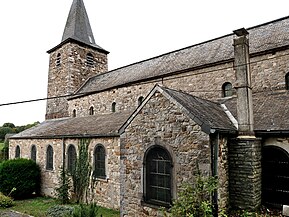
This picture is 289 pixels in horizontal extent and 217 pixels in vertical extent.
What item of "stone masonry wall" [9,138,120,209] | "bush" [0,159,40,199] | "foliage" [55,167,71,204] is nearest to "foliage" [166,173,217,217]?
"stone masonry wall" [9,138,120,209]

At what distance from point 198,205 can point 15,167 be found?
12902 millimetres

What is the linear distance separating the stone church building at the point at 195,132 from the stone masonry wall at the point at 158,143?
0.03 m

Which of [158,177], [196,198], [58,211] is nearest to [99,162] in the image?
[58,211]

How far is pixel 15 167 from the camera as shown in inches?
590

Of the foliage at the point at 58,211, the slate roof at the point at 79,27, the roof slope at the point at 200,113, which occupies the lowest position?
the foliage at the point at 58,211

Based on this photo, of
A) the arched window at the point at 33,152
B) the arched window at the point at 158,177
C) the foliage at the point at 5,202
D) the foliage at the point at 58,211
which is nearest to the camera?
the arched window at the point at 158,177

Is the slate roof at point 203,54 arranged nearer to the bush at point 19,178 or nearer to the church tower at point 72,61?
the church tower at point 72,61

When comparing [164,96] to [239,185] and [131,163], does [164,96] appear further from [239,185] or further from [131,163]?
[239,185]

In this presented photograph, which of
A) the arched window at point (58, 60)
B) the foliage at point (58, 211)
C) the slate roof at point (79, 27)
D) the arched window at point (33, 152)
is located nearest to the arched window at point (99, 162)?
the foliage at point (58, 211)

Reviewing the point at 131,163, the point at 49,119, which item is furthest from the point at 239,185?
the point at 49,119

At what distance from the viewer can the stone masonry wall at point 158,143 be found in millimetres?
6879

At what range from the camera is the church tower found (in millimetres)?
23000

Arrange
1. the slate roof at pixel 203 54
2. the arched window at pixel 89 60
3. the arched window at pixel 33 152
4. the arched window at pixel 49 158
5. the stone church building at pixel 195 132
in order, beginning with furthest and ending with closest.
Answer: the arched window at pixel 89 60, the arched window at pixel 33 152, the arched window at pixel 49 158, the slate roof at pixel 203 54, the stone church building at pixel 195 132

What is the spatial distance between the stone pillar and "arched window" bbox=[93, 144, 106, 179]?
6.66 metres
